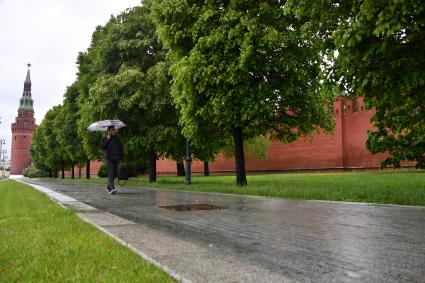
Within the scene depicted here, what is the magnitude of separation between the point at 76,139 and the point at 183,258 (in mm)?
34136

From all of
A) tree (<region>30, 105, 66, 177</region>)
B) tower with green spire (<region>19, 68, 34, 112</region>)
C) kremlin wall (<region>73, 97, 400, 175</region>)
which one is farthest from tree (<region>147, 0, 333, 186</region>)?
tower with green spire (<region>19, 68, 34, 112</region>)

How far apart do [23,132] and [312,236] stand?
469 feet

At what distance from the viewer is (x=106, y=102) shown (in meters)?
22.2

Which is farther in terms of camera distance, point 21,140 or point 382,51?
point 21,140

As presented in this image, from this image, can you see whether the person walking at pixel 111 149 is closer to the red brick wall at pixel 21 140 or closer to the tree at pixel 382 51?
the tree at pixel 382 51

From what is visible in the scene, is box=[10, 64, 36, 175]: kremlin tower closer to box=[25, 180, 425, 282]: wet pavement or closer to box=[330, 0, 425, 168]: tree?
box=[330, 0, 425, 168]: tree

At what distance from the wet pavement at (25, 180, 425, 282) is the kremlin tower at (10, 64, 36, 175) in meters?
129

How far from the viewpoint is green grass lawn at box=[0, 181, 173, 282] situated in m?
3.33

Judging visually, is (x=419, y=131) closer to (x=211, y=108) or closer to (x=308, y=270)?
(x=211, y=108)

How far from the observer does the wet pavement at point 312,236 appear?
358 cm

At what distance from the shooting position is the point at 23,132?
135000 millimetres

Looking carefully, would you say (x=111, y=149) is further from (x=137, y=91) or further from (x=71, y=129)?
(x=71, y=129)

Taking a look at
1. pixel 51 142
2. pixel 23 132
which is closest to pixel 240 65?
pixel 51 142

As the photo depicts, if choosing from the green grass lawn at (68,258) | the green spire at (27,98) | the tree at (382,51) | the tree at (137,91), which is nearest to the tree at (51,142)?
the tree at (137,91)
